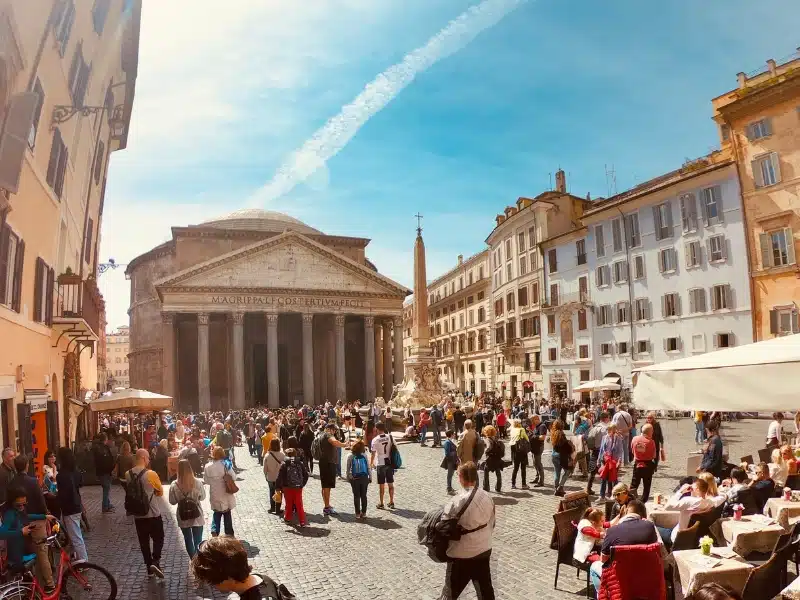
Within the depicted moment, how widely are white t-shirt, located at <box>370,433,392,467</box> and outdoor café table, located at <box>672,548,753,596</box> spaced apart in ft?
19.4

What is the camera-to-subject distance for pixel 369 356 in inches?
1697

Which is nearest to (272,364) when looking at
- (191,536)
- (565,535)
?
(191,536)

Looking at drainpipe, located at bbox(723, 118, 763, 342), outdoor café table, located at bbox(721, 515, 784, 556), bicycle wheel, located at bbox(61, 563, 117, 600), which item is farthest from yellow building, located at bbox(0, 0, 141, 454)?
drainpipe, located at bbox(723, 118, 763, 342)

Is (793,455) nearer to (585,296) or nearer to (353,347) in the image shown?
(585,296)

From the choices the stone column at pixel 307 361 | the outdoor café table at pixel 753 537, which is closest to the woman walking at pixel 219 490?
the outdoor café table at pixel 753 537

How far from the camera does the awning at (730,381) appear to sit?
165 inches

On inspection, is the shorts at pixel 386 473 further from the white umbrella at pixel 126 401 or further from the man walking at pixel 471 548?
the white umbrella at pixel 126 401

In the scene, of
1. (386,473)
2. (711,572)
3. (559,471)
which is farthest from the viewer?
(559,471)

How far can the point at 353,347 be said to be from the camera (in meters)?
48.5

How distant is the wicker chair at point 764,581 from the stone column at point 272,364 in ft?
116

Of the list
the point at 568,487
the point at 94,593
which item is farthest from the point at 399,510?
the point at 94,593

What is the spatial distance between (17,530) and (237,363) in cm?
3425

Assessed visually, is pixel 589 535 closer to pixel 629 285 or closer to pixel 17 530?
pixel 17 530

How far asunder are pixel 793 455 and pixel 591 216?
2540cm
